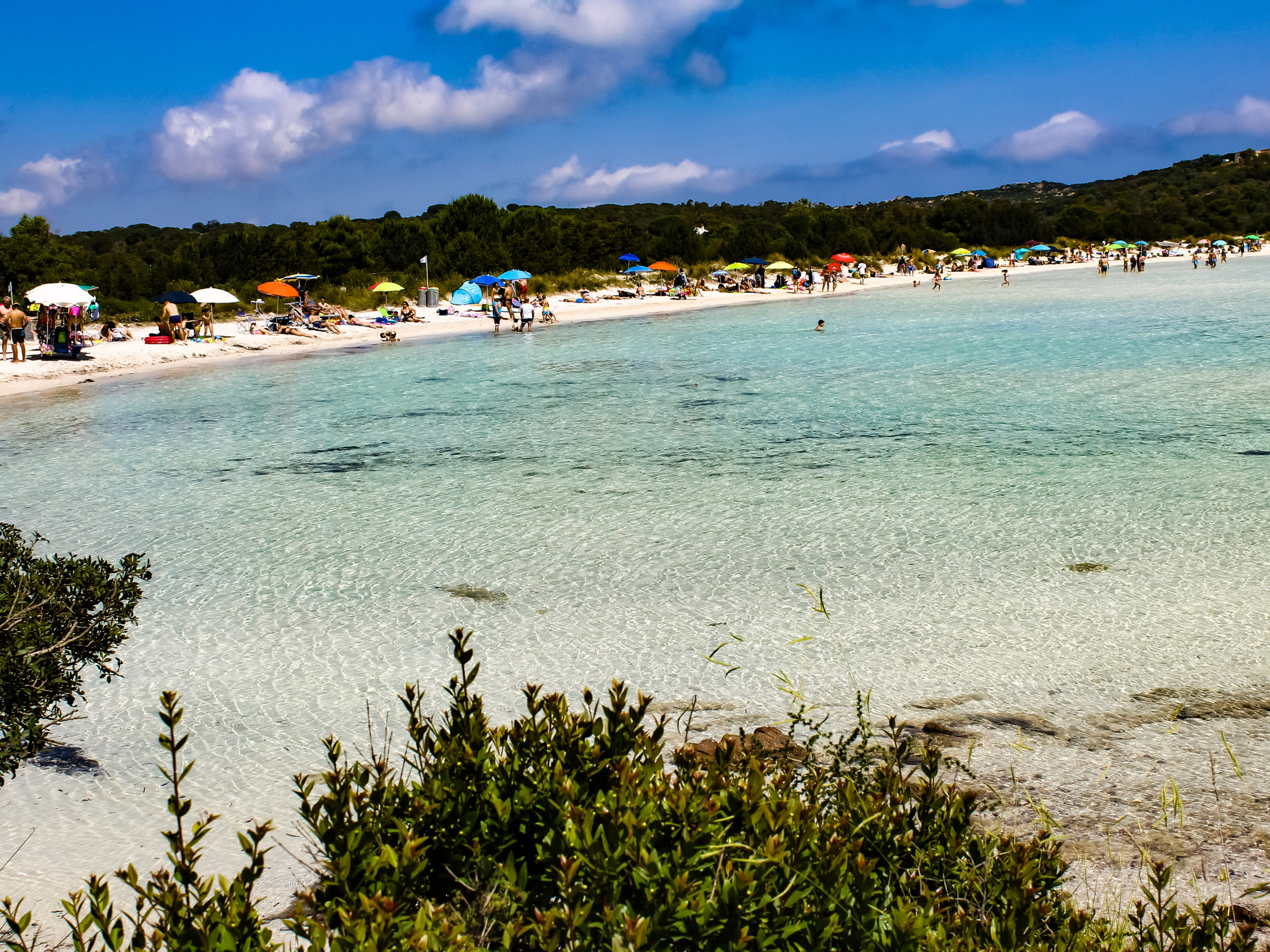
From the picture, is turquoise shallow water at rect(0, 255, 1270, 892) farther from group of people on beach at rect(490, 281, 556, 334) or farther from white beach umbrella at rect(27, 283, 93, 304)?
group of people on beach at rect(490, 281, 556, 334)

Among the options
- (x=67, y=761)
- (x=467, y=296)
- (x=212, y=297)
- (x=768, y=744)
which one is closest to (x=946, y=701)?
(x=768, y=744)

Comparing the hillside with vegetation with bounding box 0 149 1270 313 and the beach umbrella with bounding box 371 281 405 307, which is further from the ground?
the hillside with vegetation with bounding box 0 149 1270 313

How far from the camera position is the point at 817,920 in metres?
2.06

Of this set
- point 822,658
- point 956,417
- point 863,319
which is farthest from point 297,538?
point 863,319

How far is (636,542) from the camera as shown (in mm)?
8586

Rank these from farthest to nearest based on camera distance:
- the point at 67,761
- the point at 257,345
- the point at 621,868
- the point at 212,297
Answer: the point at 257,345 → the point at 212,297 → the point at 67,761 → the point at 621,868

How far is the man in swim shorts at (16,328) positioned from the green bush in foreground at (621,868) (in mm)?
24062

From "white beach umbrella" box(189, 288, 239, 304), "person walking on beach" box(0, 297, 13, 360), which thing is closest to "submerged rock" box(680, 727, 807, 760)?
"person walking on beach" box(0, 297, 13, 360)

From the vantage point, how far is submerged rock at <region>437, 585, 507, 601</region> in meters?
7.32

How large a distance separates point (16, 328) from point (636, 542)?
2031cm

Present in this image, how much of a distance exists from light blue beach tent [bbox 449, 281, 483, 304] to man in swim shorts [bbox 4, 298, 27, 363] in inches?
702

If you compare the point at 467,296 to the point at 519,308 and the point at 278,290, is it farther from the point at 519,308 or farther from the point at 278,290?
the point at 278,290

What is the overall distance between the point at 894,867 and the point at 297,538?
7.58 m

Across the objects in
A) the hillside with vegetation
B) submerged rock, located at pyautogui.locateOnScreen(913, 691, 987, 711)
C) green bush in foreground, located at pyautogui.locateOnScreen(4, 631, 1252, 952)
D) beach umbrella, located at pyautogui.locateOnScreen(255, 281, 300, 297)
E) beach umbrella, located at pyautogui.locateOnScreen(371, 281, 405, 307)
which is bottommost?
submerged rock, located at pyautogui.locateOnScreen(913, 691, 987, 711)
